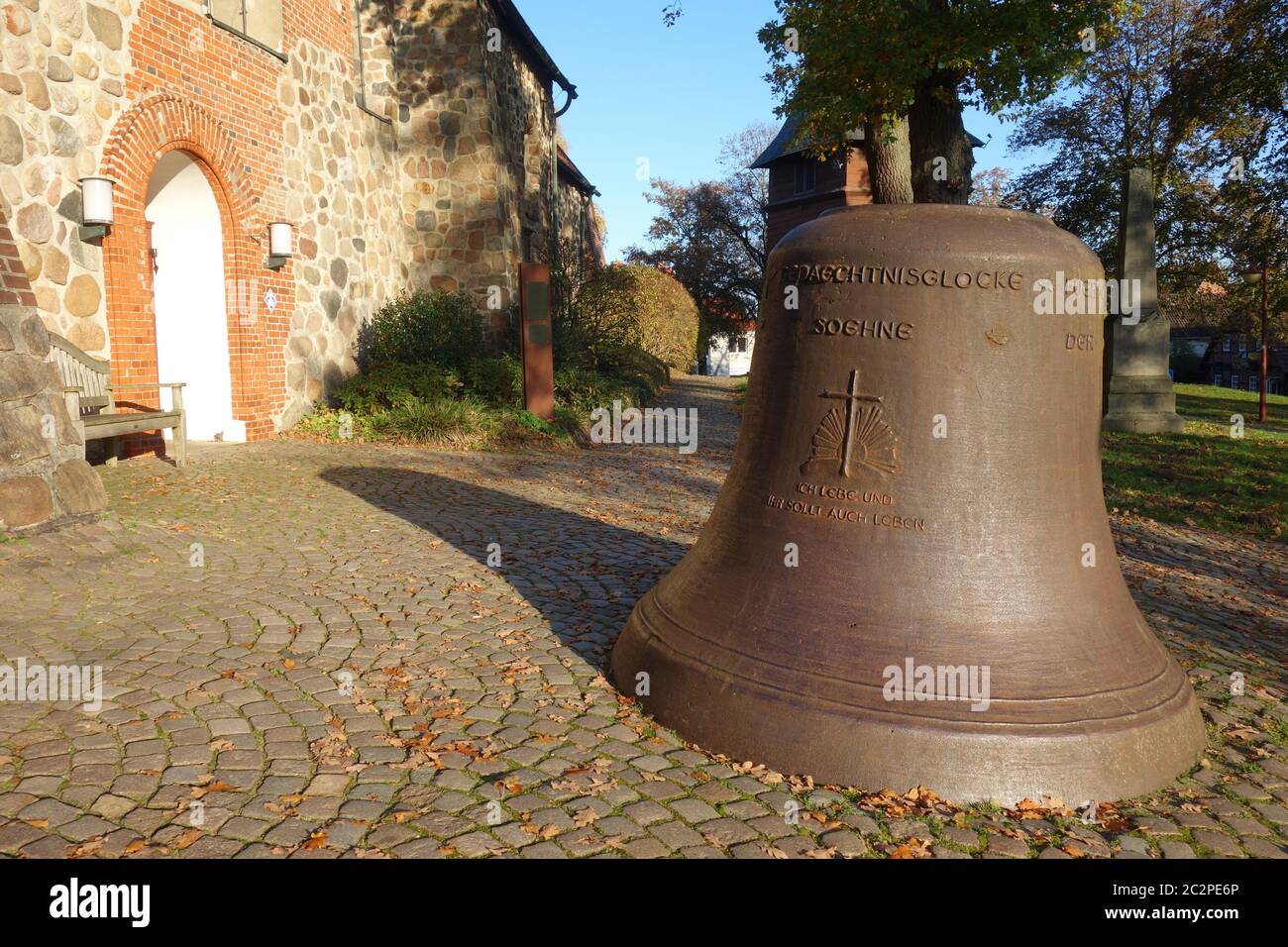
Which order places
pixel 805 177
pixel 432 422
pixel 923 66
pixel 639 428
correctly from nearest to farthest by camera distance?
1. pixel 923 66
2. pixel 432 422
3. pixel 639 428
4. pixel 805 177

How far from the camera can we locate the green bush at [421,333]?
11.9 meters

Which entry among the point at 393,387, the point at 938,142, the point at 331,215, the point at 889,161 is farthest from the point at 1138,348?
the point at 331,215

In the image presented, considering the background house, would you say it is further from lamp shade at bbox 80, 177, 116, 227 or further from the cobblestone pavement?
the cobblestone pavement

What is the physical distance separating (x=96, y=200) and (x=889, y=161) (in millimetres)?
8254

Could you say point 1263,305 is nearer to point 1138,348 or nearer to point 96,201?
point 1138,348

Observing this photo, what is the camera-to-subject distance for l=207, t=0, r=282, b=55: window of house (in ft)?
31.2

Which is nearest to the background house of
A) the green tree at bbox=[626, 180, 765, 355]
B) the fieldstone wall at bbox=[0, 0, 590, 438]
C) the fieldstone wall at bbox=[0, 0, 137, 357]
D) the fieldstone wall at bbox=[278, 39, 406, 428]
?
the green tree at bbox=[626, 180, 765, 355]

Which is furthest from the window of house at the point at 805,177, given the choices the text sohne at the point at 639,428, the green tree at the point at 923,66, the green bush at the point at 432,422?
the green bush at the point at 432,422

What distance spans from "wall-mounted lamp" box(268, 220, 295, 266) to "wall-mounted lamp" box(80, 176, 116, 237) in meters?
2.60

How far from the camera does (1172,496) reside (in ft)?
27.6

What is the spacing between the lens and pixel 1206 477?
9.32m

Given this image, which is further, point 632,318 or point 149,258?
point 632,318

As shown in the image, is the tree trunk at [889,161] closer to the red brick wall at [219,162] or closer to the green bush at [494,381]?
the green bush at [494,381]

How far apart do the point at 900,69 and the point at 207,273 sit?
7729 mm
